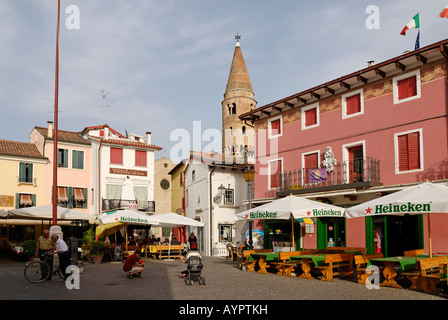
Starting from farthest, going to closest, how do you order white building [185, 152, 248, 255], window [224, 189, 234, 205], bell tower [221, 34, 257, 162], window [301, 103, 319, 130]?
bell tower [221, 34, 257, 162] → window [224, 189, 234, 205] → white building [185, 152, 248, 255] → window [301, 103, 319, 130]

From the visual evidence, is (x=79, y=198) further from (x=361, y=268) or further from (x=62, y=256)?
(x=361, y=268)

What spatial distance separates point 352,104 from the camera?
21.5 meters

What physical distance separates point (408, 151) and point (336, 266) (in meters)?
6.94

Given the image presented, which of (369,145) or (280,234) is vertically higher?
(369,145)

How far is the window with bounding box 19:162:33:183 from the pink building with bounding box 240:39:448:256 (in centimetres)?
1941

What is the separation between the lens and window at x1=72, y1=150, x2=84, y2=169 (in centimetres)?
3822

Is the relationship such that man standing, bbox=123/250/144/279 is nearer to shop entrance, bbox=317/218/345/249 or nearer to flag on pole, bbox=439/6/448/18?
shop entrance, bbox=317/218/345/249

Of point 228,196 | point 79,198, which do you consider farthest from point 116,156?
point 228,196

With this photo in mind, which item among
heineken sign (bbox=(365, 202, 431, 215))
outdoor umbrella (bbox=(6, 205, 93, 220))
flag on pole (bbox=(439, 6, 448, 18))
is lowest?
outdoor umbrella (bbox=(6, 205, 93, 220))

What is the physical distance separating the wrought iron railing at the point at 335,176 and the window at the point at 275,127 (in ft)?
7.37

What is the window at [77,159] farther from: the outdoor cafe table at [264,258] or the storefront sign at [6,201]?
the outdoor cafe table at [264,258]

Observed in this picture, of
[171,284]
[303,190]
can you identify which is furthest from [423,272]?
[303,190]

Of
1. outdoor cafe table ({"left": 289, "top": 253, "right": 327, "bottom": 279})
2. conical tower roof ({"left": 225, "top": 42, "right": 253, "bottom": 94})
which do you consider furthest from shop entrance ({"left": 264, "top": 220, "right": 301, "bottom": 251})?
conical tower roof ({"left": 225, "top": 42, "right": 253, "bottom": 94})

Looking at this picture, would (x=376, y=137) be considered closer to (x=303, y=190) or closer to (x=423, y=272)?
(x=303, y=190)
